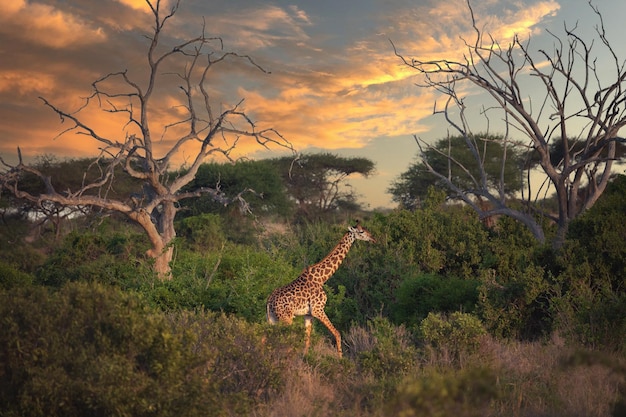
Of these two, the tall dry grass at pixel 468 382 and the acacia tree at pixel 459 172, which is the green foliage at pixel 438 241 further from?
the acacia tree at pixel 459 172

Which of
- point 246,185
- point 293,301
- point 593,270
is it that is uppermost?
point 246,185

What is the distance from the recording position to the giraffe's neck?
382 inches

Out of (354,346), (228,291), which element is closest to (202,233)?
(228,291)

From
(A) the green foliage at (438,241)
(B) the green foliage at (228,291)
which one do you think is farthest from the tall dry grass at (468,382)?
(A) the green foliage at (438,241)

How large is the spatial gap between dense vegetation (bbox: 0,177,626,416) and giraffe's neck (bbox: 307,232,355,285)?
41.0 inches

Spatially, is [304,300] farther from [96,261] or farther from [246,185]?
[246,185]

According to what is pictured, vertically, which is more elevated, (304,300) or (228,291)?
(304,300)

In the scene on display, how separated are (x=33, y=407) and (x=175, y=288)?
7.86m

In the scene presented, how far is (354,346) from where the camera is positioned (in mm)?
8641

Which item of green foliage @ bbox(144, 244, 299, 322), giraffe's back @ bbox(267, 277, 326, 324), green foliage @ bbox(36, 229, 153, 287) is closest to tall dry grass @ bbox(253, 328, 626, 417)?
giraffe's back @ bbox(267, 277, 326, 324)

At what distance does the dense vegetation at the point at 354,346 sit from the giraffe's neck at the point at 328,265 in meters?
1.04

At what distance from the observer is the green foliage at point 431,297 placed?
36.3 feet

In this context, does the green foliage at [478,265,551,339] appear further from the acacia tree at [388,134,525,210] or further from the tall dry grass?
the acacia tree at [388,134,525,210]

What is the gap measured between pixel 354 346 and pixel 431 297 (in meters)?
3.03
